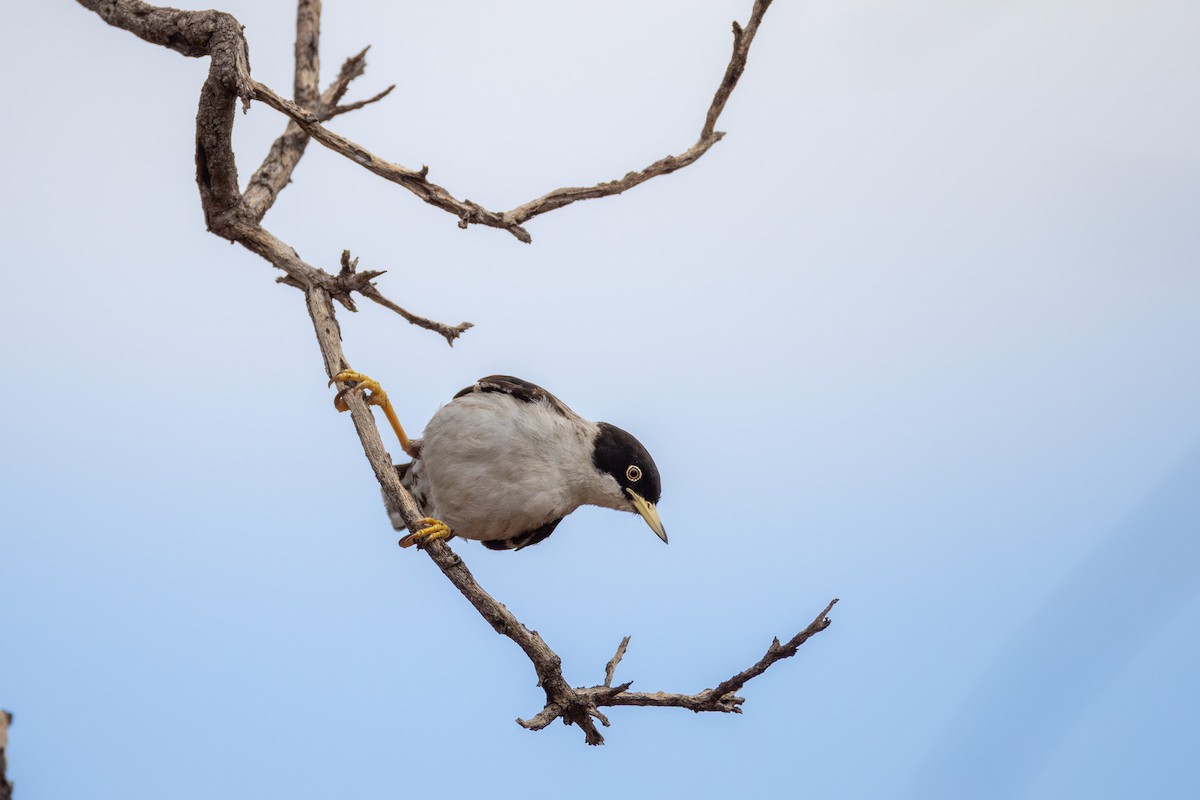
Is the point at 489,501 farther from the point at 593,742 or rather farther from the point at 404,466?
the point at 593,742

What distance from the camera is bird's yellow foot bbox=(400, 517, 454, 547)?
4.67 meters

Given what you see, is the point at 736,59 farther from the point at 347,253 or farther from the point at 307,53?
the point at 307,53

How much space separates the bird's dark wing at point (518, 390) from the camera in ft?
18.3

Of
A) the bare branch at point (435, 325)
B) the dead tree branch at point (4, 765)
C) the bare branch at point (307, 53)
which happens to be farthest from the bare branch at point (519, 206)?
the dead tree branch at point (4, 765)

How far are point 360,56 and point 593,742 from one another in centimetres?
494

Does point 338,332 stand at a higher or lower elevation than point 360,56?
lower

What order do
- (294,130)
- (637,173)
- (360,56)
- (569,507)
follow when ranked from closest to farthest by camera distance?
(637,173), (569,507), (294,130), (360,56)

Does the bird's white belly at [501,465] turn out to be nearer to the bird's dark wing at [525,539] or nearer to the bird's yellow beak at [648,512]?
the bird's dark wing at [525,539]

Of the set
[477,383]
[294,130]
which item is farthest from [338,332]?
[294,130]

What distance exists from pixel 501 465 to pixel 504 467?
0.06 feet

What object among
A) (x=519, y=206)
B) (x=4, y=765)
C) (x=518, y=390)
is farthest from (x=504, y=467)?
(x=4, y=765)

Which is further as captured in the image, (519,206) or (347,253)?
(519,206)

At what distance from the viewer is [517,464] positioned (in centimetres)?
536

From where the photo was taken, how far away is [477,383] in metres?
5.75
